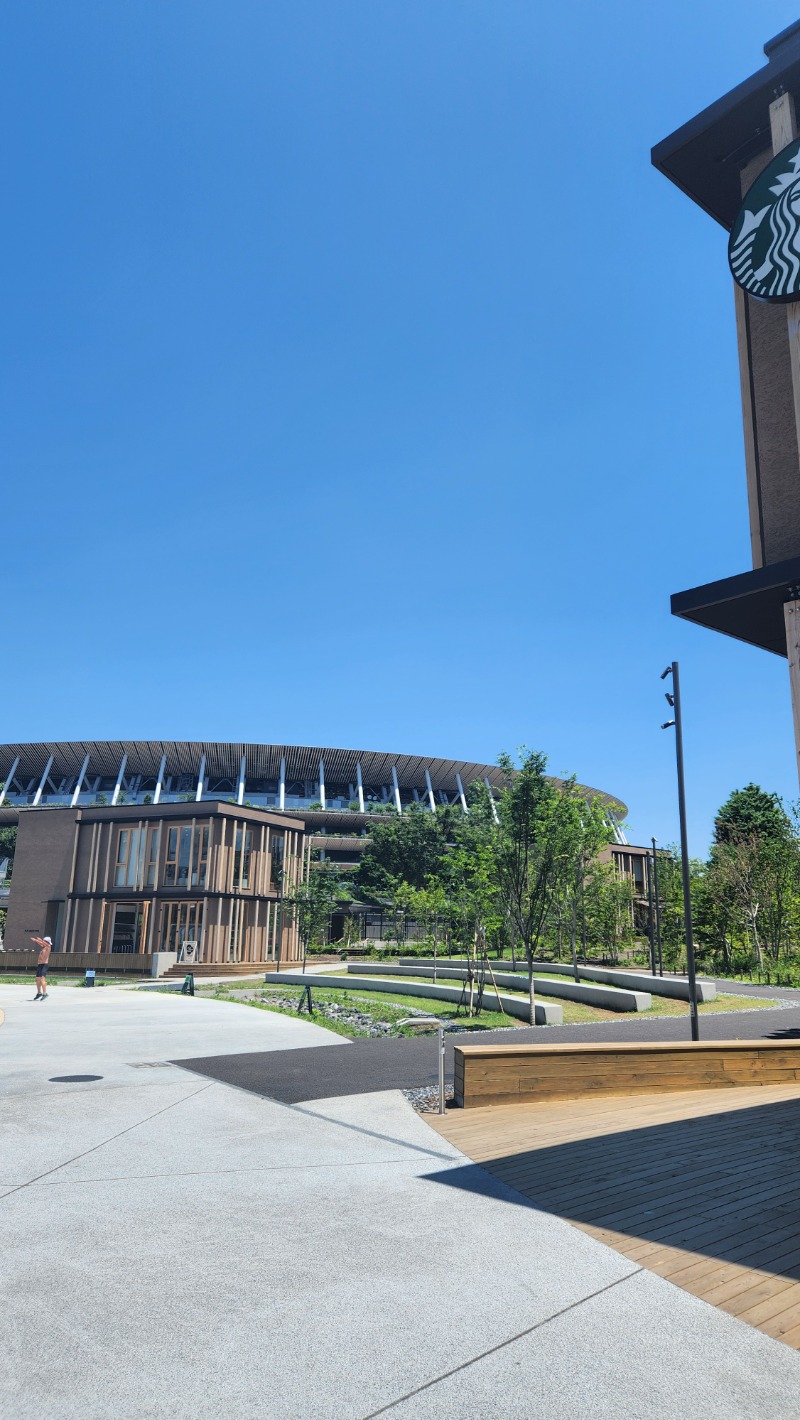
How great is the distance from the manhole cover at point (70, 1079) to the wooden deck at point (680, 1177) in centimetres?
536

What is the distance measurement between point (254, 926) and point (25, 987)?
20208 millimetres

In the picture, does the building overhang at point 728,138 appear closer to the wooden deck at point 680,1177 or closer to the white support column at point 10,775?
the wooden deck at point 680,1177

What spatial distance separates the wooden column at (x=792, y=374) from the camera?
26.9 ft

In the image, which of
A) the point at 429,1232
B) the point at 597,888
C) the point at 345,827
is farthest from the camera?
the point at 345,827

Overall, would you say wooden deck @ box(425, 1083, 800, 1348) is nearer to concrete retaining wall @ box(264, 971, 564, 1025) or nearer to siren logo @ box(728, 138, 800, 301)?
siren logo @ box(728, 138, 800, 301)

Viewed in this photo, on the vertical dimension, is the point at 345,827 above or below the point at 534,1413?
above

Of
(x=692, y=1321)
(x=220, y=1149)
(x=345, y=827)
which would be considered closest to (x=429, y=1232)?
(x=692, y=1321)

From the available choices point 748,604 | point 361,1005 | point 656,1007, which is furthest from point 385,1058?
point 656,1007

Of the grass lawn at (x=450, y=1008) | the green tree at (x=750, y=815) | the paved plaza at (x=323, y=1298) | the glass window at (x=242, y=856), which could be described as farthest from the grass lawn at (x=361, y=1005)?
the green tree at (x=750, y=815)

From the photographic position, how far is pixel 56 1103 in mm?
10844

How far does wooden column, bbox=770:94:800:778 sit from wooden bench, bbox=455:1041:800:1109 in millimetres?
5599

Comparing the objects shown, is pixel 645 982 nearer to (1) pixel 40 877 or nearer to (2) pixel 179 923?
(2) pixel 179 923

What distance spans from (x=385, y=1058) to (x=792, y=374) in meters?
12.0

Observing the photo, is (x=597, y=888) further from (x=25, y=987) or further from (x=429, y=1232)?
(x=429, y=1232)
